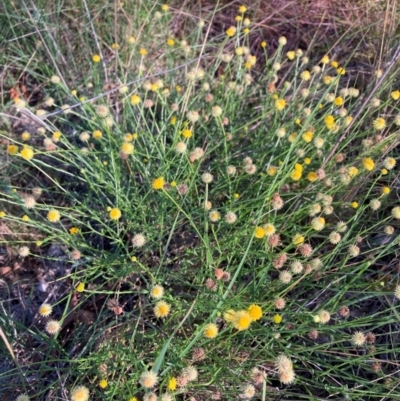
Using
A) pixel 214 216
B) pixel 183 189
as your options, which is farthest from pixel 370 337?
pixel 183 189

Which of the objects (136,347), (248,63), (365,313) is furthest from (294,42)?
(136,347)

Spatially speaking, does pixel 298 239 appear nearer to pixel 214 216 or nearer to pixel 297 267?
pixel 297 267

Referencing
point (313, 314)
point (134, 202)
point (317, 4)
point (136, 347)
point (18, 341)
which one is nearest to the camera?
point (313, 314)

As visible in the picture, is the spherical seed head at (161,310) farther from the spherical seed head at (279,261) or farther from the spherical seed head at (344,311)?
the spherical seed head at (344,311)

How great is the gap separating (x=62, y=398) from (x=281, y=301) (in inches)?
26.2

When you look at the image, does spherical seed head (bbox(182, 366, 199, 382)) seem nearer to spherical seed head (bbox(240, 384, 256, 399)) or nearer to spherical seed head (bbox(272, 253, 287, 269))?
spherical seed head (bbox(240, 384, 256, 399))

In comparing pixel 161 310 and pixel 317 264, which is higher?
pixel 317 264

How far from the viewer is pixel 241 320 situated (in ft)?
3.39

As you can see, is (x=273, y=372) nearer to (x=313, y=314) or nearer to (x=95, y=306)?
(x=313, y=314)

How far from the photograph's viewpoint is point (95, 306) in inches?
59.2

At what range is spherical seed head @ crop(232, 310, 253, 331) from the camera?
3.37ft

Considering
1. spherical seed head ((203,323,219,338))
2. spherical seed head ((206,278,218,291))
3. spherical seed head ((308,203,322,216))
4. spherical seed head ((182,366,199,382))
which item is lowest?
spherical seed head ((182,366,199,382))

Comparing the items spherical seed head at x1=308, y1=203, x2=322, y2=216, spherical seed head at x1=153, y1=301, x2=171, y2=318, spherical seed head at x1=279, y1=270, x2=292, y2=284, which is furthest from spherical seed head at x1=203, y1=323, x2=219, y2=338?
spherical seed head at x1=308, y1=203, x2=322, y2=216

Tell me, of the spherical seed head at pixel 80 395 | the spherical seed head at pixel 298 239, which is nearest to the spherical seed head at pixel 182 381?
the spherical seed head at pixel 80 395
